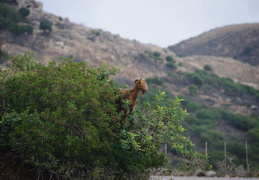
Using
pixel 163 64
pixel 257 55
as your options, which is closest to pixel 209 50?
pixel 257 55

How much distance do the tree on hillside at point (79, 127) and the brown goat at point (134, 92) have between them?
307mm

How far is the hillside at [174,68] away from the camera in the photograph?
4694 cm

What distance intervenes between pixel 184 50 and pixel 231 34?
16.1m

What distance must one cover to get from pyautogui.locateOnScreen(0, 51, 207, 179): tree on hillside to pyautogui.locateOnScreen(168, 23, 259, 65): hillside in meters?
77.8

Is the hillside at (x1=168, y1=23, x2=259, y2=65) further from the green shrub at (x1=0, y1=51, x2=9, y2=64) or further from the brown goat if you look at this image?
the brown goat

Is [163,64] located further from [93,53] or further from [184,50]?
[184,50]

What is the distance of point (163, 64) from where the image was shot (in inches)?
2633

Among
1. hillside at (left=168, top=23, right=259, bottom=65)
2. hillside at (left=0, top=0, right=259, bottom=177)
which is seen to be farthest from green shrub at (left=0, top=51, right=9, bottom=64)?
hillside at (left=168, top=23, right=259, bottom=65)

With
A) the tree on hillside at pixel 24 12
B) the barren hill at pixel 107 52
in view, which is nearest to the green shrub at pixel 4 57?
the barren hill at pixel 107 52

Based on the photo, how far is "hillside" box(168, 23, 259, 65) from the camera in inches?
3317

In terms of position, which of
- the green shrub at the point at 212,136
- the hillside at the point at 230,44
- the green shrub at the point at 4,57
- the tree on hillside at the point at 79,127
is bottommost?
the green shrub at the point at 212,136

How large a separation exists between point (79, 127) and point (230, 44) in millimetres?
89865

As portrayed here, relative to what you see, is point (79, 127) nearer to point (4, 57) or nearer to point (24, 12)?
point (4, 57)

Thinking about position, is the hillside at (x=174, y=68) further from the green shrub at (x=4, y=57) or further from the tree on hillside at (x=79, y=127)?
the tree on hillside at (x=79, y=127)
